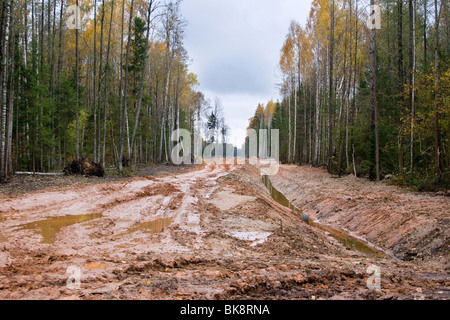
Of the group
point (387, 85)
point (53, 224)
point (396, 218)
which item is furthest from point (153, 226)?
point (387, 85)

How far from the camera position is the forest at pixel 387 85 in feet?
41.2

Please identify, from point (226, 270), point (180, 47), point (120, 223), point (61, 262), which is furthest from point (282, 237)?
point (180, 47)

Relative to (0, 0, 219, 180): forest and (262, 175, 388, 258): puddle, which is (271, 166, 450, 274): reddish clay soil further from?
(0, 0, 219, 180): forest

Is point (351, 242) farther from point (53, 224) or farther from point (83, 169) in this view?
point (83, 169)

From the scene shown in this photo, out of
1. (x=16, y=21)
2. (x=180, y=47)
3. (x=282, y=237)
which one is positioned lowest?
(x=282, y=237)

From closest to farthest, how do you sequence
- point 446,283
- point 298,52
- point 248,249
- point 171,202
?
point 446,283, point 248,249, point 171,202, point 298,52

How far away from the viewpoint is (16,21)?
15.5 metres

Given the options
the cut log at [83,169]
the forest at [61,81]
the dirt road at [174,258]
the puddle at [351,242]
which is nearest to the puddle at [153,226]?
the dirt road at [174,258]

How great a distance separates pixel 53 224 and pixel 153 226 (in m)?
2.15

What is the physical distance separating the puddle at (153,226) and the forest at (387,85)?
32.9 feet
